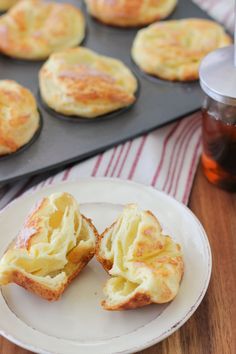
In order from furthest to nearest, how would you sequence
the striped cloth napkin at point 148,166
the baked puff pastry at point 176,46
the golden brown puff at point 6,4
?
the golden brown puff at point 6,4 → the baked puff pastry at point 176,46 → the striped cloth napkin at point 148,166

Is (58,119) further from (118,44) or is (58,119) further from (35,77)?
(118,44)

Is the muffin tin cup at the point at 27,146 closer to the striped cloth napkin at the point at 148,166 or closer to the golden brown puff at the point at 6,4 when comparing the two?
the striped cloth napkin at the point at 148,166

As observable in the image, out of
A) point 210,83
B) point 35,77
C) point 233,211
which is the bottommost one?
point 233,211

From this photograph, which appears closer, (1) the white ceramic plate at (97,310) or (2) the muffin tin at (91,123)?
(1) the white ceramic plate at (97,310)

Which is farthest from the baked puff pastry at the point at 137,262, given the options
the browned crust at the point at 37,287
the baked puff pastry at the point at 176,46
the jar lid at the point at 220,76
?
the baked puff pastry at the point at 176,46

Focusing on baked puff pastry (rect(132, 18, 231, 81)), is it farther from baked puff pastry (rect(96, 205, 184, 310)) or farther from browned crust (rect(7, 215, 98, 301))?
browned crust (rect(7, 215, 98, 301))

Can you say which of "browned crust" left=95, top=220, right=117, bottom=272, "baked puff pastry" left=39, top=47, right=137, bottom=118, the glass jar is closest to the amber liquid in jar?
the glass jar

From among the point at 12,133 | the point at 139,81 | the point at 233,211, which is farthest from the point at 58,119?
the point at 233,211
